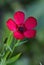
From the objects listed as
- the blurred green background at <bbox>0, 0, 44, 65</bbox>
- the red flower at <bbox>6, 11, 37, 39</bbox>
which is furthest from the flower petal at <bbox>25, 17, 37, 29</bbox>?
the blurred green background at <bbox>0, 0, 44, 65</bbox>

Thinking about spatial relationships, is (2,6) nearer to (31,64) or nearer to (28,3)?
(28,3)

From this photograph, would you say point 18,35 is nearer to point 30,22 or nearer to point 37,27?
point 30,22

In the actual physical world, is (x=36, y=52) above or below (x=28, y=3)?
below

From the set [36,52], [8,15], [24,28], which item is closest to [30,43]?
[36,52]

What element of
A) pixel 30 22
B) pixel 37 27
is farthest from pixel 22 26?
pixel 37 27

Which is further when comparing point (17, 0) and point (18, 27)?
point (17, 0)

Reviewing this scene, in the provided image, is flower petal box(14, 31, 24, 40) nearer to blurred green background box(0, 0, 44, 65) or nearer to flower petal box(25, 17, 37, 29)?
flower petal box(25, 17, 37, 29)

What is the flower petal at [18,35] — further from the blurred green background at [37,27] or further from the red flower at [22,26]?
the blurred green background at [37,27]

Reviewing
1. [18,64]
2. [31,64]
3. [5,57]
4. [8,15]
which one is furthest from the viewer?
[8,15]
